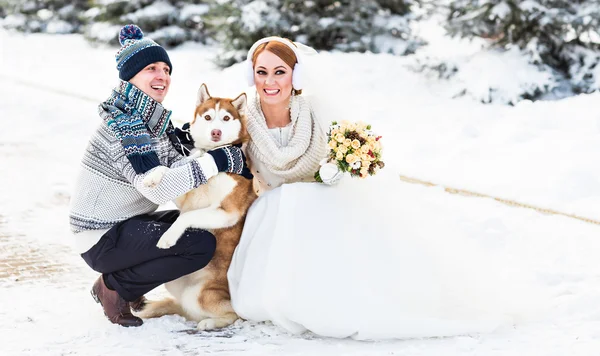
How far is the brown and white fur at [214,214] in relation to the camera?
394 centimetres

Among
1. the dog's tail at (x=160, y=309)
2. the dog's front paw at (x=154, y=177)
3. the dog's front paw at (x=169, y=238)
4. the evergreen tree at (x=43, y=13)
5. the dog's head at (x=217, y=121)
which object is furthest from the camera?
the evergreen tree at (x=43, y=13)

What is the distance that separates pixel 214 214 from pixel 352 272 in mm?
803

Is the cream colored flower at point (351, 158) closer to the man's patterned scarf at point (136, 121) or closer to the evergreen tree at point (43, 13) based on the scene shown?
the man's patterned scarf at point (136, 121)

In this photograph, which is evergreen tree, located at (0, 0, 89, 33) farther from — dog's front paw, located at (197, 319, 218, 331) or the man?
dog's front paw, located at (197, 319, 218, 331)

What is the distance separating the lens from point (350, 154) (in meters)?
3.97

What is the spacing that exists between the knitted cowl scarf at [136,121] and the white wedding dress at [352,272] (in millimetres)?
666

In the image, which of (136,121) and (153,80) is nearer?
(136,121)

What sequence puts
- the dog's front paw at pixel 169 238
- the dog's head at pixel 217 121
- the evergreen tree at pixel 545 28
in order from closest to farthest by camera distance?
the dog's front paw at pixel 169 238 → the dog's head at pixel 217 121 → the evergreen tree at pixel 545 28

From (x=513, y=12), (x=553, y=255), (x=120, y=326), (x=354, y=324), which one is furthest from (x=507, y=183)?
(x=120, y=326)

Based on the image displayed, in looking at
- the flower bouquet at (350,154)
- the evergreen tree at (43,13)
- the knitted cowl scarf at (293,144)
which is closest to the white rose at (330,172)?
the flower bouquet at (350,154)

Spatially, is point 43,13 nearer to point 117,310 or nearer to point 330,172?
point 117,310

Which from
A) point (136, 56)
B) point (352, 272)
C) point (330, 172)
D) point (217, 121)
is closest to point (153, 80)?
point (136, 56)

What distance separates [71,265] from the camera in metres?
5.11

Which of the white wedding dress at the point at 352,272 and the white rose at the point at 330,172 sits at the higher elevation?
the white rose at the point at 330,172
